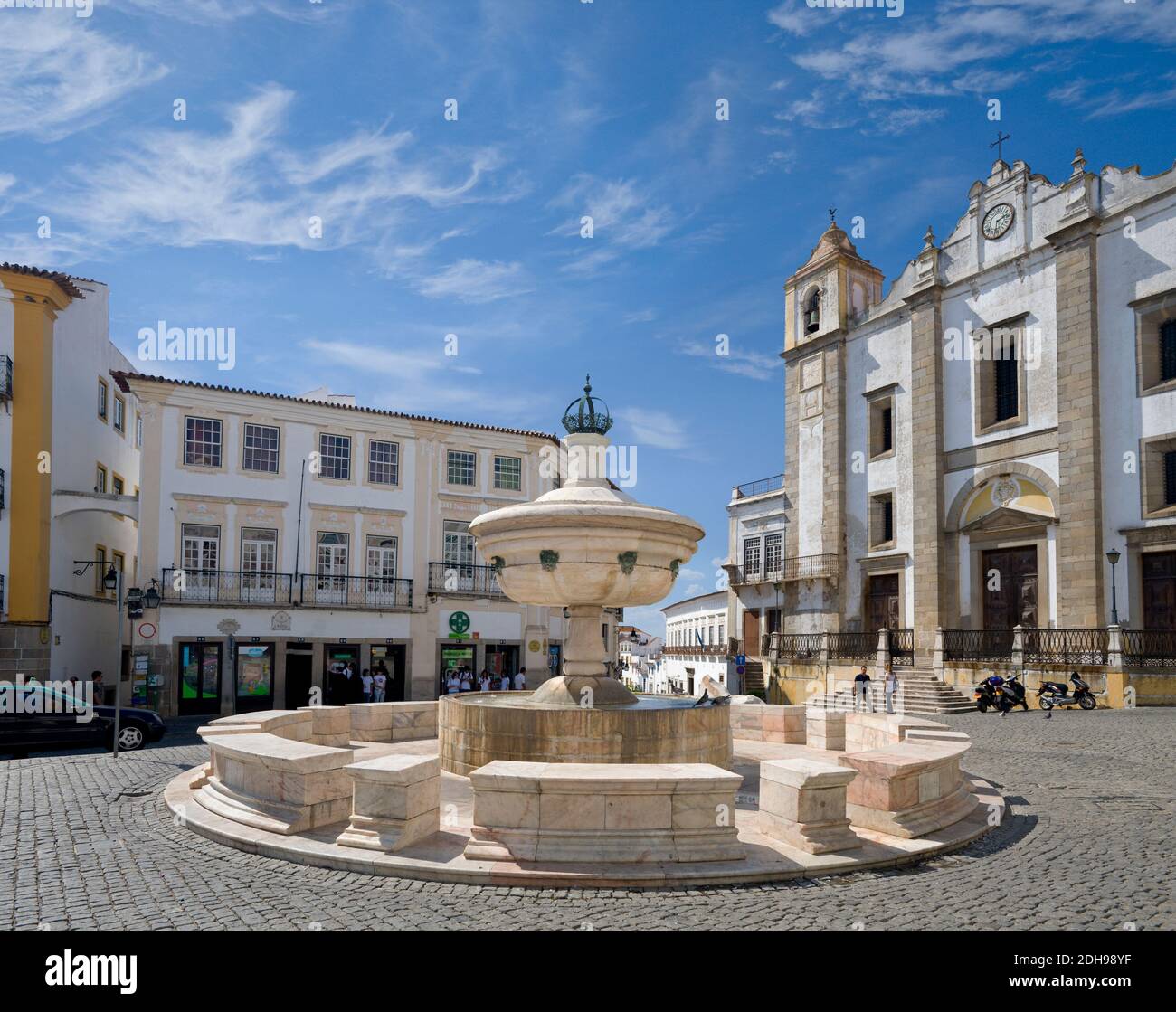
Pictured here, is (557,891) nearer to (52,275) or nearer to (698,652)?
(52,275)

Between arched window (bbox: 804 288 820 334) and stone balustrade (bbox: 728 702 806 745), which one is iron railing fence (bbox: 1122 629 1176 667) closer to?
stone balustrade (bbox: 728 702 806 745)

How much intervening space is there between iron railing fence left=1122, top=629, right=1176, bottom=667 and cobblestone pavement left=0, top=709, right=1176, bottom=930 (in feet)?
52.6

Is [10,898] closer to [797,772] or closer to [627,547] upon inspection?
[797,772]

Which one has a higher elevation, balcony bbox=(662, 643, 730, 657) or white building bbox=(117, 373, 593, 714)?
white building bbox=(117, 373, 593, 714)

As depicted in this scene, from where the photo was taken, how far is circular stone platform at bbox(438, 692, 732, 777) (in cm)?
866

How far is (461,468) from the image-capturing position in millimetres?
32125

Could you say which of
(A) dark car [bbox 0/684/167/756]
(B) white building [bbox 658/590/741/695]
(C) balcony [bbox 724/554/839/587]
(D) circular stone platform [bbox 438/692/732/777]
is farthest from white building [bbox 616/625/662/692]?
(D) circular stone platform [bbox 438/692/732/777]

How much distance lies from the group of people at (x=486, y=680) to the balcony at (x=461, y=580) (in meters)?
2.62

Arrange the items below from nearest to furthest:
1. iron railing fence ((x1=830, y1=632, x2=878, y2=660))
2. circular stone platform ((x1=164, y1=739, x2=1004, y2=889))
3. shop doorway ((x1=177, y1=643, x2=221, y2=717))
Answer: circular stone platform ((x1=164, y1=739, x2=1004, y2=889)), shop doorway ((x1=177, y1=643, x2=221, y2=717)), iron railing fence ((x1=830, y1=632, x2=878, y2=660))

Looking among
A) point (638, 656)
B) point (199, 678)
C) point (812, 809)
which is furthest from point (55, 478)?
point (638, 656)

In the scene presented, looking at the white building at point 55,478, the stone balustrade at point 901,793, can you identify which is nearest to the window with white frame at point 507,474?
the white building at point 55,478

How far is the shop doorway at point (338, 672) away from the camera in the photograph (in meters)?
28.6

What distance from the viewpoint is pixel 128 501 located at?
26672 mm

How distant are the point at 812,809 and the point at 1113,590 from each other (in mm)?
22677
